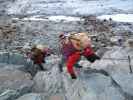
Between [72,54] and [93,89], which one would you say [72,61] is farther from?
[93,89]

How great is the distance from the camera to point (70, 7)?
1608cm

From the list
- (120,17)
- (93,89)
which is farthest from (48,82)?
(120,17)

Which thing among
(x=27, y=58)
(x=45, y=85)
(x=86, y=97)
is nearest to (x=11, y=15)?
(x=27, y=58)

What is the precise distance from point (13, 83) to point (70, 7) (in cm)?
777

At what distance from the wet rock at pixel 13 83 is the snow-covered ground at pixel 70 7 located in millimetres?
6335

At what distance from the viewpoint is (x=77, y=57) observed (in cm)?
855

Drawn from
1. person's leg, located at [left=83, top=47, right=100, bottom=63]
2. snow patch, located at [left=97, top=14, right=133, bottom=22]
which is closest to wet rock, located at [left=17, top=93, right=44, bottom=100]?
person's leg, located at [left=83, top=47, right=100, bottom=63]

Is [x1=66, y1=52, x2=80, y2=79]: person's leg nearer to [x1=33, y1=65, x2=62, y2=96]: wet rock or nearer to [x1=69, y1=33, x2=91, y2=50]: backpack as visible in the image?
[x1=69, y1=33, x2=91, y2=50]: backpack

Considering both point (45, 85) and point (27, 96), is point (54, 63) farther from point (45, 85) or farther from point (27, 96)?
point (27, 96)

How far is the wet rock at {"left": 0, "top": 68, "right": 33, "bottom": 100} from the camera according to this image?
8047 millimetres

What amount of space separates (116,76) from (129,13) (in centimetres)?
666

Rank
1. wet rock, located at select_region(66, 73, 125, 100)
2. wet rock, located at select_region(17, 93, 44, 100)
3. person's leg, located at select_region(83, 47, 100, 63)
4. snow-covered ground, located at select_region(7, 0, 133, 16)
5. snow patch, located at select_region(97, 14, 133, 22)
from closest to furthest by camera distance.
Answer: wet rock, located at select_region(66, 73, 125, 100)
wet rock, located at select_region(17, 93, 44, 100)
person's leg, located at select_region(83, 47, 100, 63)
snow patch, located at select_region(97, 14, 133, 22)
snow-covered ground, located at select_region(7, 0, 133, 16)

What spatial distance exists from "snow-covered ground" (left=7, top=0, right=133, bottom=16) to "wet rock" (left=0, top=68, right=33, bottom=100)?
20.8 feet

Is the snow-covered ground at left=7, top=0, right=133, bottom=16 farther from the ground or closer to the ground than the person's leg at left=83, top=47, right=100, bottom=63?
closer to the ground
